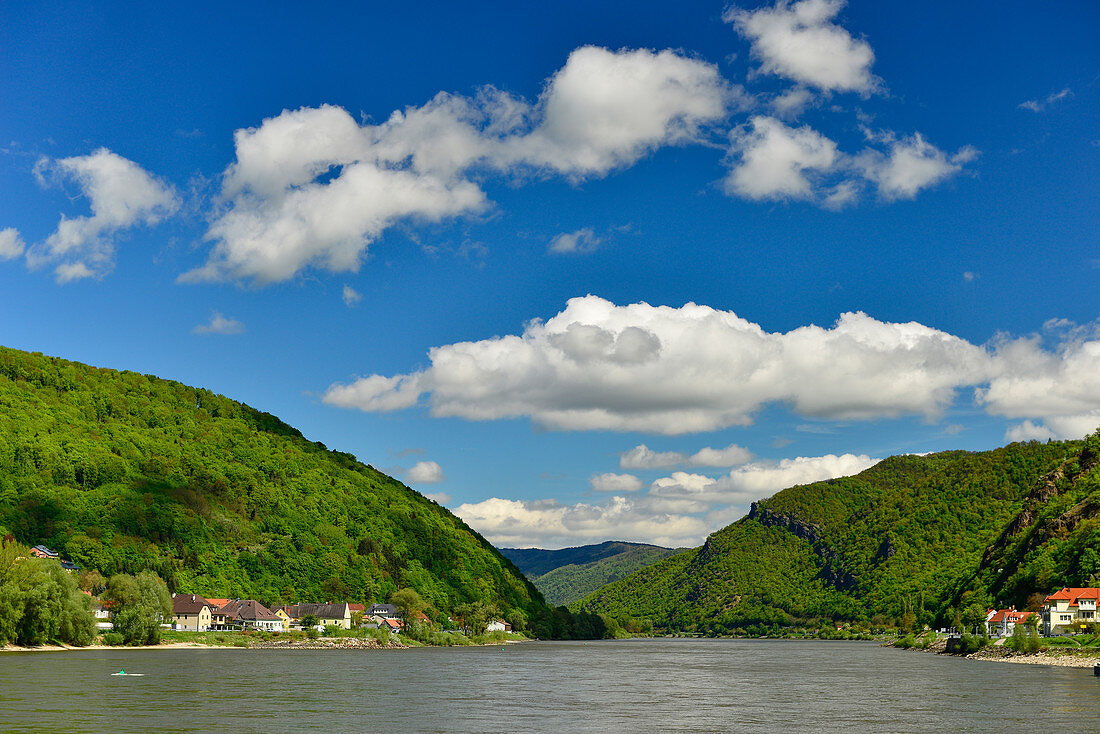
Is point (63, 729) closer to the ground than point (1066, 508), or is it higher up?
closer to the ground

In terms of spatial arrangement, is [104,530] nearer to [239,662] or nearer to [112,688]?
[239,662]

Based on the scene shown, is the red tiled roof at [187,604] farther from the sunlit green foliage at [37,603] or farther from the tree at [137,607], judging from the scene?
the sunlit green foliage at [37,603]

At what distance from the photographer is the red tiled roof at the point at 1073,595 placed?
468 ft

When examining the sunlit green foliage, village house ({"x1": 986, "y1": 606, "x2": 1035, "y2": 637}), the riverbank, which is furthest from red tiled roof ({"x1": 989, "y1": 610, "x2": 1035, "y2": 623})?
the sunlit green foliage

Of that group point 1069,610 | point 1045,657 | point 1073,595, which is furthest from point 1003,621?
point 1045,657

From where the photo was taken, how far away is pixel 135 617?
13875 centimetres

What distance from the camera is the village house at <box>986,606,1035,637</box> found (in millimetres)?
153625

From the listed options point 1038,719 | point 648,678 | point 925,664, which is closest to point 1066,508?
point 925,664

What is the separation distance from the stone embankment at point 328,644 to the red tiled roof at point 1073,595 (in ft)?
398

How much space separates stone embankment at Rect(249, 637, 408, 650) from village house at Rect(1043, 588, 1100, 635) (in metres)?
120

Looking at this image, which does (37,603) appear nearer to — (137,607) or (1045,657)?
(137,607)

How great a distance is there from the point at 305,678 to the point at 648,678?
36.7 metres

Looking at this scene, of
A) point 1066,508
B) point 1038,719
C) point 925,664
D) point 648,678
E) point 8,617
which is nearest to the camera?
point 1038,719

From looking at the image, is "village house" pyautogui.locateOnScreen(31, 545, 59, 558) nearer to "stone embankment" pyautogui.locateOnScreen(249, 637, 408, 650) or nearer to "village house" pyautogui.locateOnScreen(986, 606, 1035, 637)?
"stone embankment" pyautogui.locateOnScreen(249, 637, 408, 650)
